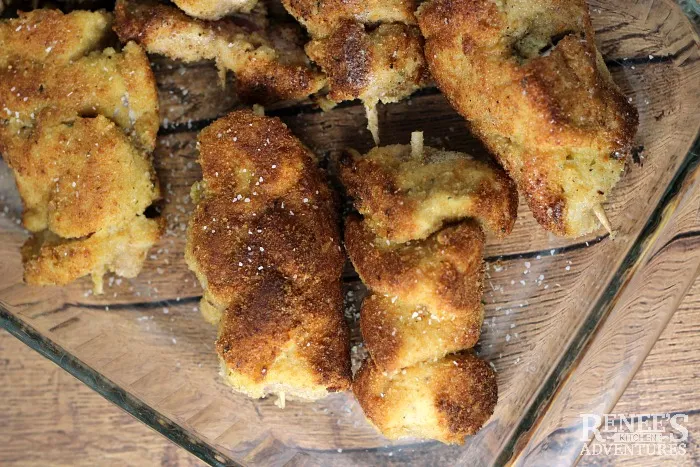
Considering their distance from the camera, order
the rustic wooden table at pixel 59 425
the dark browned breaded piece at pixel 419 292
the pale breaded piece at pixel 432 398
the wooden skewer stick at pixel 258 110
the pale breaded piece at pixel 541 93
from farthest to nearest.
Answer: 1. the rustic wooden table at pixel 59 425
2. the wooden skewer stick at pixel 258 110
3. the pale breaded piece at pixel 432 398
4. the dark browned breaded piece at pixel 419 292
5. the pale breaded piece at pixel 541 93

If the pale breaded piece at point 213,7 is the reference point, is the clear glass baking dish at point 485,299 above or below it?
below

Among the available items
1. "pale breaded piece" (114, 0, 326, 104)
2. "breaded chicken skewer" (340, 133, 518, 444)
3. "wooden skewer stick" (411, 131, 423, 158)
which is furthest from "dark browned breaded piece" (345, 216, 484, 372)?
"pale breaded piece" (114, 0, 326, 104)

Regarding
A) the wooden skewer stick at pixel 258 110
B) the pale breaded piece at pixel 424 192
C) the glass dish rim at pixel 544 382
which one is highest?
the wooden skewer stick at pixel 258 110

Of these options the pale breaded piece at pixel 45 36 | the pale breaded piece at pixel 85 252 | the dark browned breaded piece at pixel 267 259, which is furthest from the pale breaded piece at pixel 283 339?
the pale breaded piece at pixel 45 36

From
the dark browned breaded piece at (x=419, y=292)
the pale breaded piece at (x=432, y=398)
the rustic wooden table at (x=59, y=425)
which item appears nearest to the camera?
the dark browned breaded piece at (x=419, y=292)

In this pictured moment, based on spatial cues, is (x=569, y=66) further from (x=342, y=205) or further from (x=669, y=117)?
(x=342, y=205)

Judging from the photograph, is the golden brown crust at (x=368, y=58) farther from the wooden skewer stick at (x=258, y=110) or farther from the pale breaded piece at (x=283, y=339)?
the pale breaded piece at (x=283, y=339)

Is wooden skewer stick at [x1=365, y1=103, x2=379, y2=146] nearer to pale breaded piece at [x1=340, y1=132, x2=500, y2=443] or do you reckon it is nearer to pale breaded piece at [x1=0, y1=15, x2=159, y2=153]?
pale breaded piece at [x1=340, y1=132, x2=500, y2=443]
